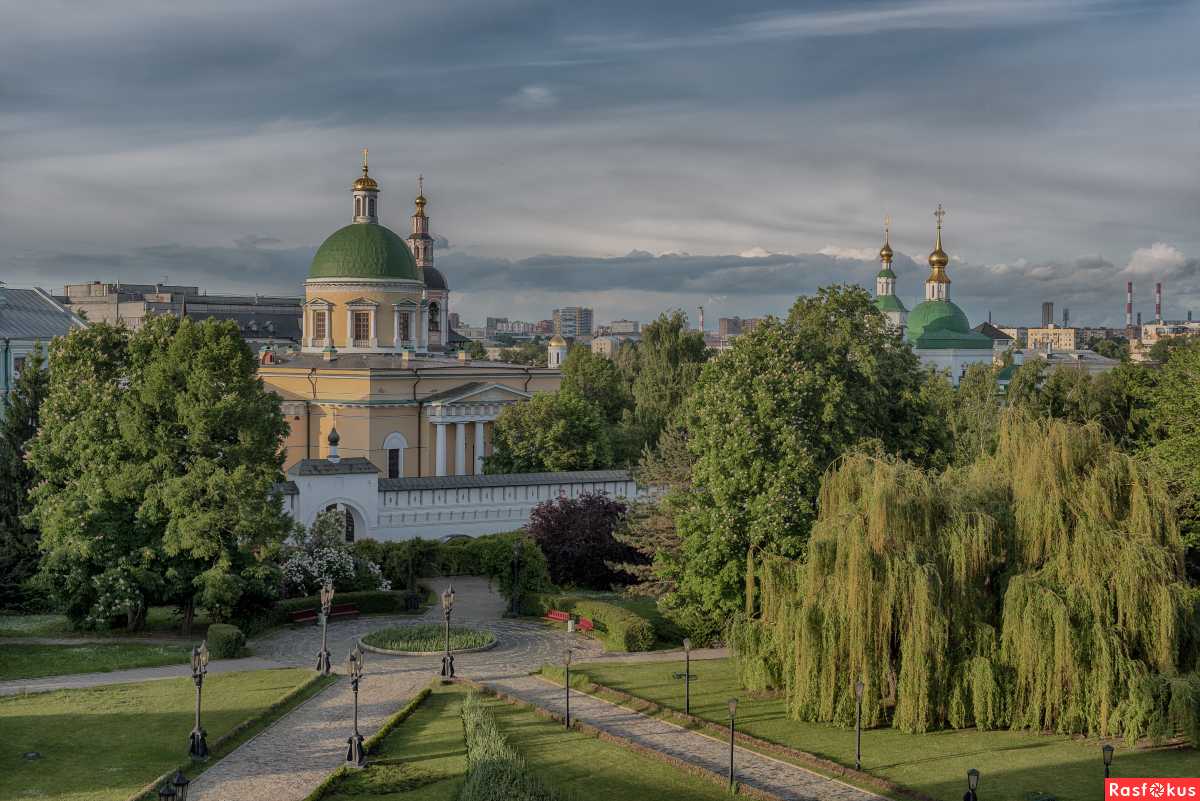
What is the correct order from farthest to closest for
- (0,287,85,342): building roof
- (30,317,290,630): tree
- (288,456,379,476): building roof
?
1. (0,287,85,342): building roof
2. (288,456,379,476): building roof
3. (30,317,290,630): tree

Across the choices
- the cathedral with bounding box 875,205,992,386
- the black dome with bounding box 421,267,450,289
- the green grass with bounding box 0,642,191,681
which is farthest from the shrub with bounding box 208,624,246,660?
the cathedral with bounding box 875,205,992,386

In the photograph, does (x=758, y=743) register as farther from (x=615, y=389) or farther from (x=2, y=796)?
(x=615, y=389)

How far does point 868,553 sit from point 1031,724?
379 centimetres

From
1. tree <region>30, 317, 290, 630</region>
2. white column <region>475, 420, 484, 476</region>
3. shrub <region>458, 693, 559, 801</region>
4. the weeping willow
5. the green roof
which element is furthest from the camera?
the green roof

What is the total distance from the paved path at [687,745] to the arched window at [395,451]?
1043 inches

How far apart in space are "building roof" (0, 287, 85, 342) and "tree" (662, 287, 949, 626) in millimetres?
23849

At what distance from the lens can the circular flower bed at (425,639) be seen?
26812mm

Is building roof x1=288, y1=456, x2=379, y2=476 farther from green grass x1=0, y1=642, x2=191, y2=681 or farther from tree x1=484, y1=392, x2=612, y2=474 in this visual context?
tree x1=484, y1=392, x2=612, y2=474

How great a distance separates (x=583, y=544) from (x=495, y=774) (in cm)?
1824

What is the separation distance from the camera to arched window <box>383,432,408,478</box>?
164 ft

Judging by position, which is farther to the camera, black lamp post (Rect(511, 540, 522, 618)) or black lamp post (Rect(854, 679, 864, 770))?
black lamp post (Rect(511, 540, 522, 618))

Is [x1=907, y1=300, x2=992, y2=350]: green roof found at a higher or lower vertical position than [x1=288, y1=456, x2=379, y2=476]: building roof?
higher

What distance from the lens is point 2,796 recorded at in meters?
16.8

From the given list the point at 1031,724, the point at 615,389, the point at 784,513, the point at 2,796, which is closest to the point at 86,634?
the point at 2,796
